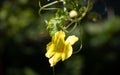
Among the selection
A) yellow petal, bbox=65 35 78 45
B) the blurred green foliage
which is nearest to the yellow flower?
yellow petal, bbox=65 35 78 45

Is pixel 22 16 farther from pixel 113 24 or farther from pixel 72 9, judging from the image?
pixel 72 9

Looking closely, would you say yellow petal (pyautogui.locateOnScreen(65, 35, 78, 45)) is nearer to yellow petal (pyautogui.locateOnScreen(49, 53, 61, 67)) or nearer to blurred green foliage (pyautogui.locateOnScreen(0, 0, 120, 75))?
yellow petal (pyautogui.locateOnScreen(49, 53, 61, 67))

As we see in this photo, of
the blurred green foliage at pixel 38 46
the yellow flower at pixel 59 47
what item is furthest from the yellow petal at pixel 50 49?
the blurred green foliage at pixel 38 46

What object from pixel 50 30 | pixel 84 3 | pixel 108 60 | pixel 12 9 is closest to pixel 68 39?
pixel 50 30

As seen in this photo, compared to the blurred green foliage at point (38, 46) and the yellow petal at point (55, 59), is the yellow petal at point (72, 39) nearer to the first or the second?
the yellow petal at point (55, 59)

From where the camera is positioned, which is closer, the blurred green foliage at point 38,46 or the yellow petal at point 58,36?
the yellow petal at point 58,36
